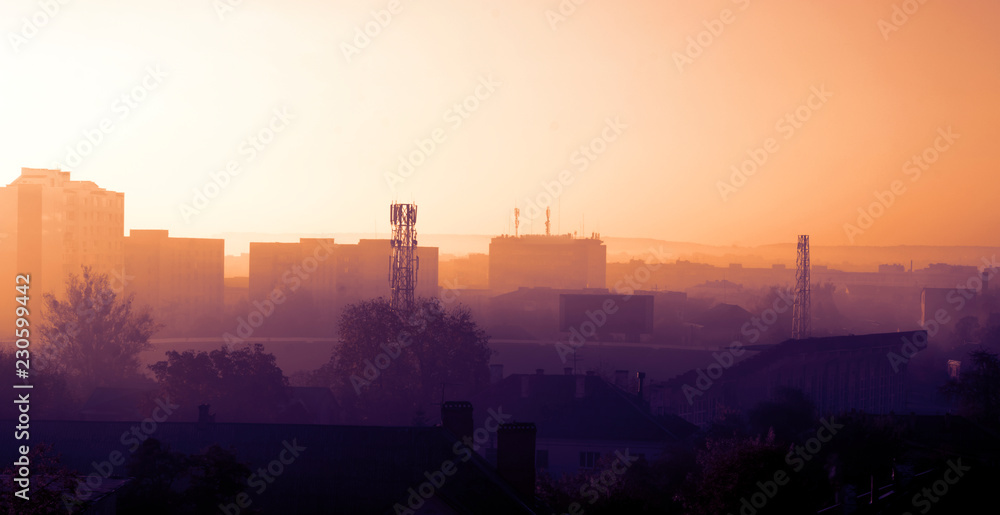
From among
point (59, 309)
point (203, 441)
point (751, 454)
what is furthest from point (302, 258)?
point (751, 454)

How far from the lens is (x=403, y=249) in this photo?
59.0 metres

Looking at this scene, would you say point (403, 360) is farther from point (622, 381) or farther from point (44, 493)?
point (44, 493)

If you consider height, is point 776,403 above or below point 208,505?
below

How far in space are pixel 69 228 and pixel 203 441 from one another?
65961mm

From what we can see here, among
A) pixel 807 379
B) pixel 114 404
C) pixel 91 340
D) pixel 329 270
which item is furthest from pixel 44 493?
pixel 329 270

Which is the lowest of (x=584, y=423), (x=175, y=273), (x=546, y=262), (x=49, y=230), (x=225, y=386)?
(x=584, y=423)

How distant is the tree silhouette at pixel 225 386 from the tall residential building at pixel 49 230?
4162 centimetres

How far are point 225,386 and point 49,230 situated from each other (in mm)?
46677

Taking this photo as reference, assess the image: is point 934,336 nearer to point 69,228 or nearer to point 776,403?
point 776,403

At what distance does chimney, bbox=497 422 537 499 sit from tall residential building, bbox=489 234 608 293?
506ft

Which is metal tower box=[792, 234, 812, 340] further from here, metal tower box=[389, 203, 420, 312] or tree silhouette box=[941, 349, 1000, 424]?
metal tower box=[389, 203, 420, 312]

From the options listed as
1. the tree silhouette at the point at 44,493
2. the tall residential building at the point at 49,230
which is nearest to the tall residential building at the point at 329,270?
the tall residential building at the point at 49,230

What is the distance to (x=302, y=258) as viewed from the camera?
126m

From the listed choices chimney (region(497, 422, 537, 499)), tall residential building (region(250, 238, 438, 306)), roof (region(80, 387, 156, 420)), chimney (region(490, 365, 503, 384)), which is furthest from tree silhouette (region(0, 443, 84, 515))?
tall residential building (region(250, 238, 438, 306))
